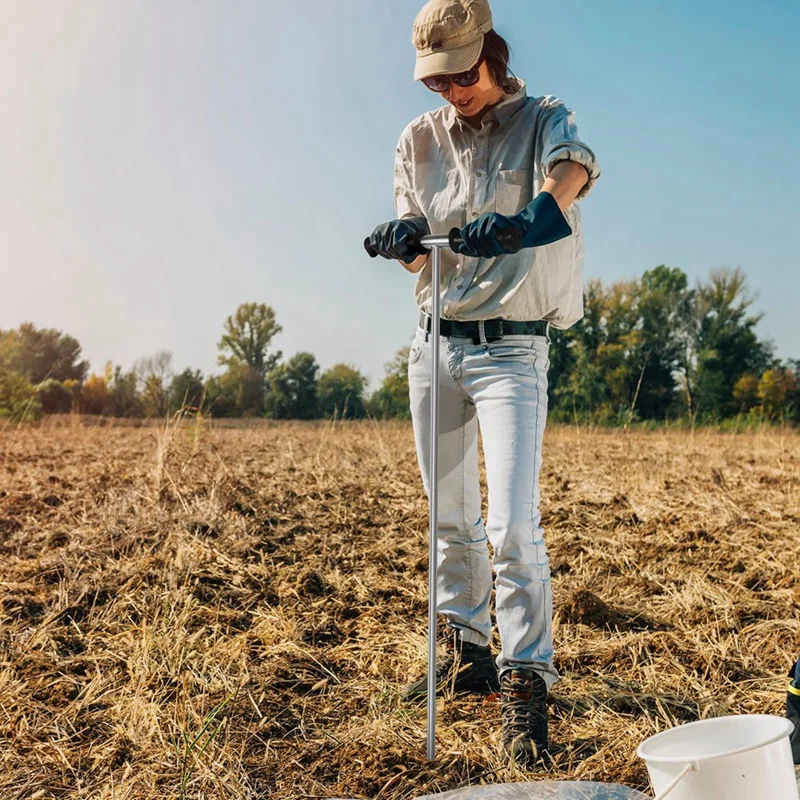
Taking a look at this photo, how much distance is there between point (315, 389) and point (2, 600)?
20.6m

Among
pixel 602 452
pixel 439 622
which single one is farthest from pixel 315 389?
pixel 439 622

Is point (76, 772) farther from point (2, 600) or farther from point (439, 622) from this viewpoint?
point (2, 600)

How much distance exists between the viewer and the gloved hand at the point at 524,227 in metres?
2.12

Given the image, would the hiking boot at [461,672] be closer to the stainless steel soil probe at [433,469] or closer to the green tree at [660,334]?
the stainless steel soil probe at [433,469]

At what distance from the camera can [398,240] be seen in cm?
242

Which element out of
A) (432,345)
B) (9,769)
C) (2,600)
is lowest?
(9,769)

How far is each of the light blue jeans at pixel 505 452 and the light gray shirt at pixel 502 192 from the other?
0.11 m

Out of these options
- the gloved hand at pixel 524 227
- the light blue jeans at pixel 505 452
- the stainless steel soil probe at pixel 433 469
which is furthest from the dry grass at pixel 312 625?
the gloved hand at pixel 524 227

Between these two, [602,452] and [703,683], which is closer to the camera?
[703,683]

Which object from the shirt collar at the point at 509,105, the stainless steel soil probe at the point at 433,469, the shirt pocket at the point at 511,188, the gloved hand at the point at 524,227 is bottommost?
the stainless steel soil probe at the point at 433,469

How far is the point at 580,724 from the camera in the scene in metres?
2.67

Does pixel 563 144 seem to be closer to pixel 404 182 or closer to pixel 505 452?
pixel 404 182

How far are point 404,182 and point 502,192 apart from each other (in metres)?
0.37

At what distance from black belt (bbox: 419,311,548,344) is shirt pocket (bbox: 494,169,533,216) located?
1.02 ft
